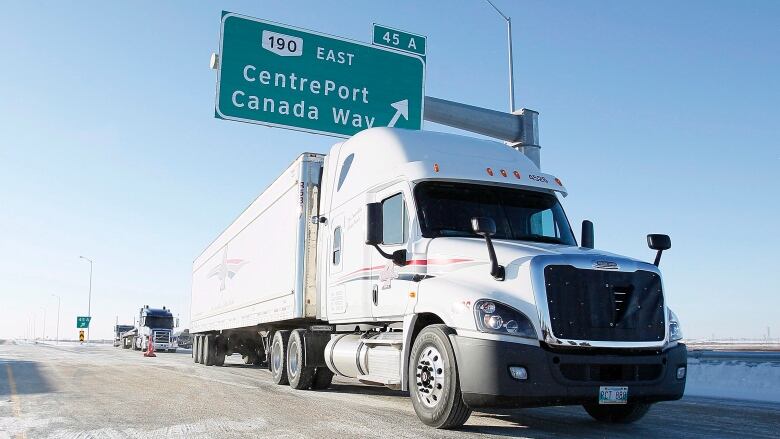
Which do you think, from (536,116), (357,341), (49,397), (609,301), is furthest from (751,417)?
(49,397)

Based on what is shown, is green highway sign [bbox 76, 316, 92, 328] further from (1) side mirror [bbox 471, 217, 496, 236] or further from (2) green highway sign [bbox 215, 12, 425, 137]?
(1) side mirror [bbox 471, 217, 496, 236]

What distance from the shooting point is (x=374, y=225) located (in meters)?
8.18

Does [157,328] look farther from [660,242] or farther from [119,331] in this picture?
[660,242]

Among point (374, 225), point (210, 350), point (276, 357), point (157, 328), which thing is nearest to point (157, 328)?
point (157, 328)

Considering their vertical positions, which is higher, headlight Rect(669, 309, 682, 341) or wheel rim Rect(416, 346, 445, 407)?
headlight Rect(669, 309, 682, 341)

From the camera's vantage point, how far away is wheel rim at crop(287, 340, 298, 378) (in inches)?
478

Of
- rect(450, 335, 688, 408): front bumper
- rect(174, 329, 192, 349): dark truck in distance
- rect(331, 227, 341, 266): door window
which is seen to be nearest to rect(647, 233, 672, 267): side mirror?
rect(450, 335, 688, 408): front bumper

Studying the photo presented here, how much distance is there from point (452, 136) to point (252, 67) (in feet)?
16.8

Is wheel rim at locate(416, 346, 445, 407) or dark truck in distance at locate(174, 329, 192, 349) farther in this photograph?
dark truck in distance at locate(174, 329, 192, 349)

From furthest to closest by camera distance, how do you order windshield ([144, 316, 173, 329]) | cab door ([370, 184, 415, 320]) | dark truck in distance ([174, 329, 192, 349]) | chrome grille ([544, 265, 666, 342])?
dark truck in distance ([174, 329, 192, 349]) < windshield ([144, 316, 173, 329]) < cab door ([370, 184, 415, 320]) < chrome grille ([544, 265, 666, 342])

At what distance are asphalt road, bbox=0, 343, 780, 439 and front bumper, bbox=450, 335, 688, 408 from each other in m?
0.53

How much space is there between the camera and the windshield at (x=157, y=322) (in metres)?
44.6

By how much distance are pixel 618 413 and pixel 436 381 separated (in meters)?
2.37

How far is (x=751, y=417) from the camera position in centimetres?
891
